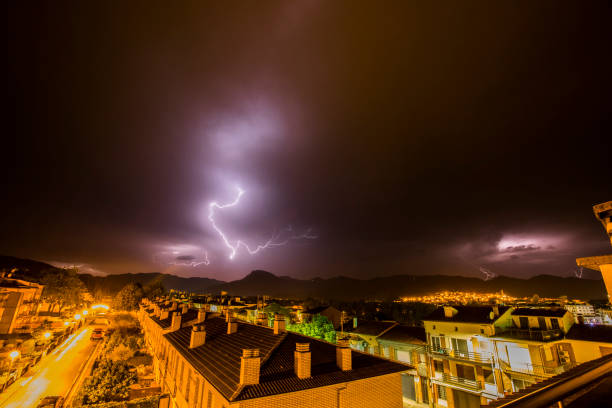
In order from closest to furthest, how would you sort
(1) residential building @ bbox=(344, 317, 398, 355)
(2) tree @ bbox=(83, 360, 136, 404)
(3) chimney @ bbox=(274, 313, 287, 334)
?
(3) chimney @ bbox=(274, 313, 287, 334) < (2) tree @ bbox=(83, 360, 136, 404) < (1) residential building @ bbox=(344, 317, 398, 355)

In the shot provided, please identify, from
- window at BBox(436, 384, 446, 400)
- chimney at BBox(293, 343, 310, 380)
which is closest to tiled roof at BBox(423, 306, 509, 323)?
window at BBox(436, 384, 446, 400)

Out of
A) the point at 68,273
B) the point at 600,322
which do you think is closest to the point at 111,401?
the point at 600,322

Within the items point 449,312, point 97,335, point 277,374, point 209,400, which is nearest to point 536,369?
point 449,312

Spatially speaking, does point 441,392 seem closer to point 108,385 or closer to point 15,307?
point 108,385

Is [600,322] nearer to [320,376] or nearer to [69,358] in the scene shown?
[320,376]

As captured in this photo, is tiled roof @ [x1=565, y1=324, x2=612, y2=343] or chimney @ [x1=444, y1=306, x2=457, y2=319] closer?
tiled roof @ [x1=565, y1=324, x2=612, y2=343]

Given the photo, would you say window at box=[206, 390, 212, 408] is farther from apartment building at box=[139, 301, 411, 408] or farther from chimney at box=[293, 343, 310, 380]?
chimney at box=[293, 343, 310, 380]
